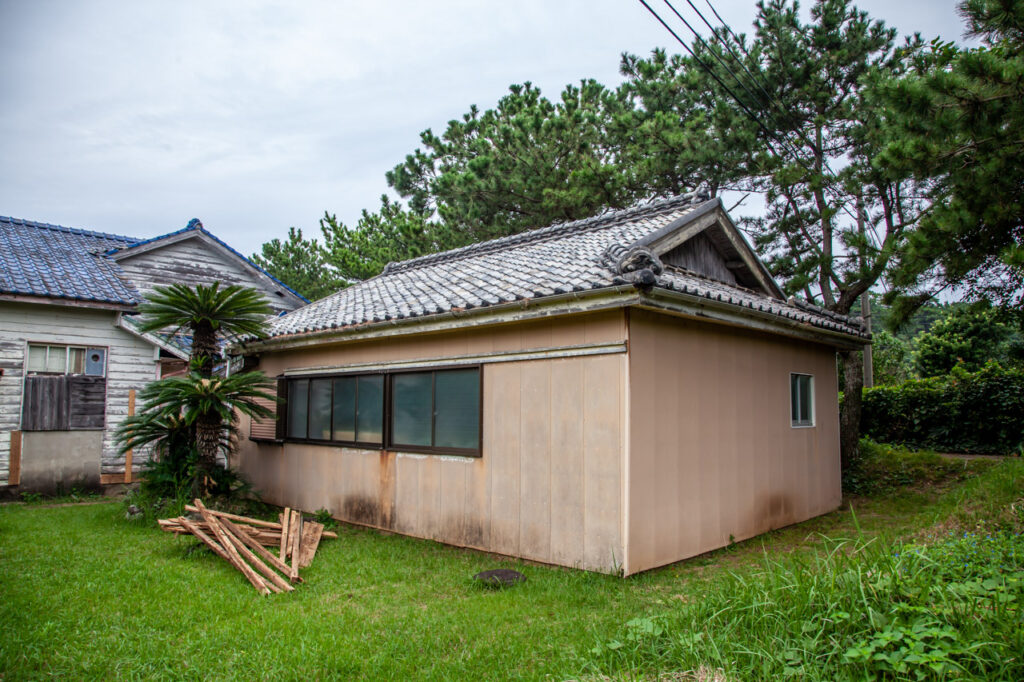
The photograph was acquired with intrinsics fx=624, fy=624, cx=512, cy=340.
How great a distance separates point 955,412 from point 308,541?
13.0 meters

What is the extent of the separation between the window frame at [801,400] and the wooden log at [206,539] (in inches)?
250

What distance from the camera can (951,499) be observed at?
22.1ft

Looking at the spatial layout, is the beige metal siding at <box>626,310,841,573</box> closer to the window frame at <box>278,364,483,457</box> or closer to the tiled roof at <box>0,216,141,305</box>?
the window frame at <box>278,364,483,457</box>

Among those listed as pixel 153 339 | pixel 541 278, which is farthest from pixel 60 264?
pixel 541 278

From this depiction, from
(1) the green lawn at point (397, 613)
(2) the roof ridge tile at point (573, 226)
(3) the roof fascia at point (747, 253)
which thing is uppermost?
(2) the roof ridge tile at point (573, 226)

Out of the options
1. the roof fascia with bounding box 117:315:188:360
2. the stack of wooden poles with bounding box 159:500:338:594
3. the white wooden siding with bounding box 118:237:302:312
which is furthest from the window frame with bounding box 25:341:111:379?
the stack of wooden poles with bounding box 159:500:338:594

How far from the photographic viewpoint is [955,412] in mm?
12875

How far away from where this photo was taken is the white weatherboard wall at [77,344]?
980 centimetres

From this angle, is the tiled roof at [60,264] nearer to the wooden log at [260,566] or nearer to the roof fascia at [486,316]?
the roof fascia at [486,316]

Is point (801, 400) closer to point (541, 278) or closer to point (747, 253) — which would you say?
point (747, 253)

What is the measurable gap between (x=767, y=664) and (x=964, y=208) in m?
5.65

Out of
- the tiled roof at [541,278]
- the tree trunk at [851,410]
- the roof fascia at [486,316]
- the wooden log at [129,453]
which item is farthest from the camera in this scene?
the tree trunk at [851,410]

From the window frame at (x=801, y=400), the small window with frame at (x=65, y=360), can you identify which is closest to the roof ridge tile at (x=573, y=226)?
the window frame at (x=801, y=400)

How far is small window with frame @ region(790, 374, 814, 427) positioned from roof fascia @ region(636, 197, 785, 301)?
163cm
